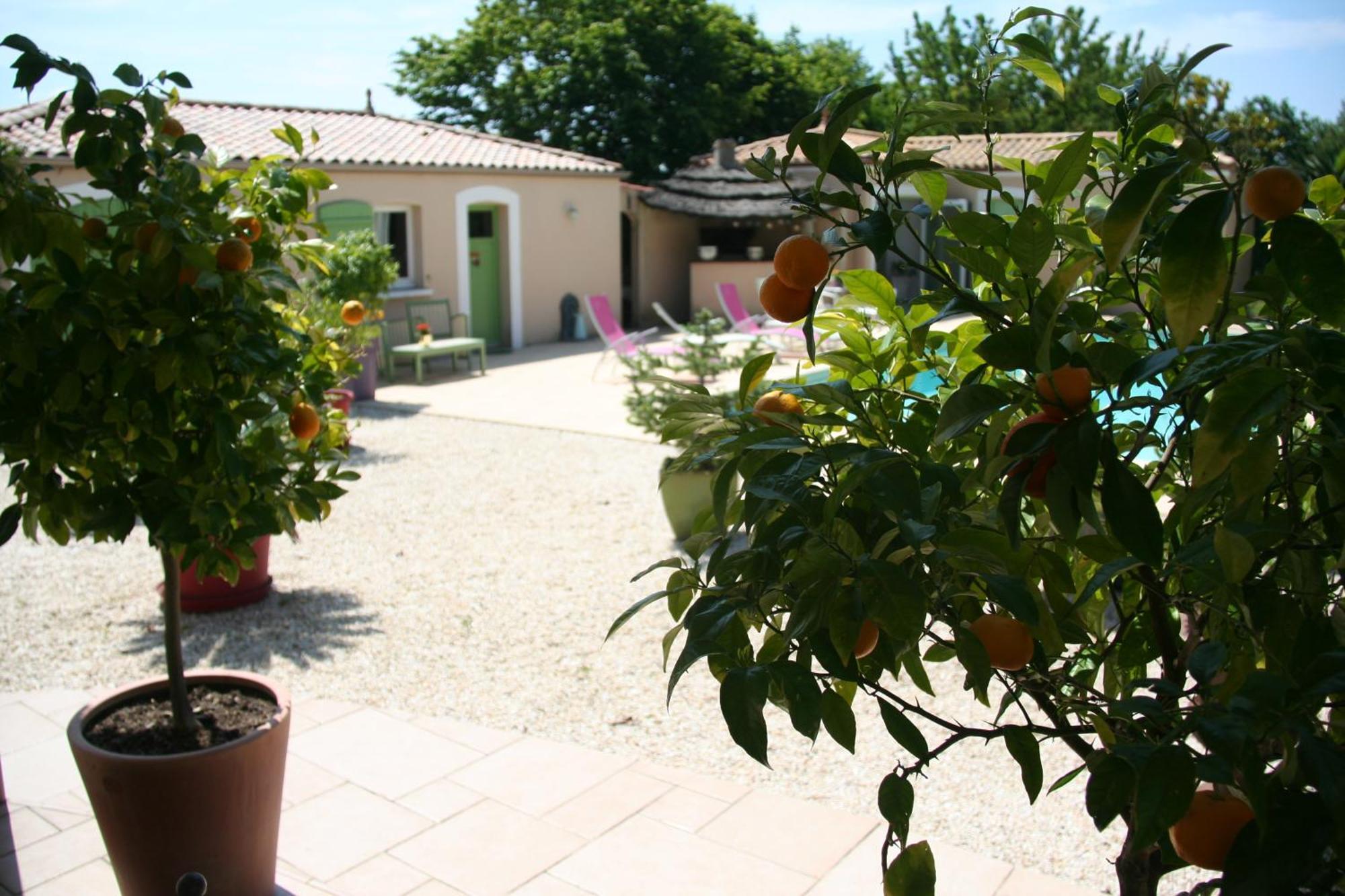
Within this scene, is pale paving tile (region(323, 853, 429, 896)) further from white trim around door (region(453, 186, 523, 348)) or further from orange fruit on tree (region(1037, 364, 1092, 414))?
white trim around door (region(453, 186, 523, 348))

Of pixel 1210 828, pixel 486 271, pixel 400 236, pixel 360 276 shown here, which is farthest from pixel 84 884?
pixel 486 271

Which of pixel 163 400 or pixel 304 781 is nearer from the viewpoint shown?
pixel 163 400

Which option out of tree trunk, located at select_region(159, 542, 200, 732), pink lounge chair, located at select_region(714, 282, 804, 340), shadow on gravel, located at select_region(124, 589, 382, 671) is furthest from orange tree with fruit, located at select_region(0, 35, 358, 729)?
pink lounge chair, located at select_region(714, 282, 804, 340)

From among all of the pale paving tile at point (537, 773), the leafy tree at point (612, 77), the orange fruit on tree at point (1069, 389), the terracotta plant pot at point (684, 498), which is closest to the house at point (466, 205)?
the leafy tree at point (612, 77)

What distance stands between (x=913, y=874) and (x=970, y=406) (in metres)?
0.53

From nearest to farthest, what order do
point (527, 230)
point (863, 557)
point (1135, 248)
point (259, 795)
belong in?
point (863, 557) < point (1135, 248) < point (259, 795) < point (527, 230)

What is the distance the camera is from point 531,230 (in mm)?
16156

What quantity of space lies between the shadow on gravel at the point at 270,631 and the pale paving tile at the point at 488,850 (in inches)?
66.1

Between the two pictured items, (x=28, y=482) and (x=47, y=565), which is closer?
(x=28, y=482)

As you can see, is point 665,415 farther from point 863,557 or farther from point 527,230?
point 527,230

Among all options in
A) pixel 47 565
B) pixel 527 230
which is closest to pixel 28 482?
pixel 47 565

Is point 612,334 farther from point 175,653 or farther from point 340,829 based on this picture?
point 175,653

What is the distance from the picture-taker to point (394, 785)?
352 centimetres

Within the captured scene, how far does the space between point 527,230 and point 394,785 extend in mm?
13307
